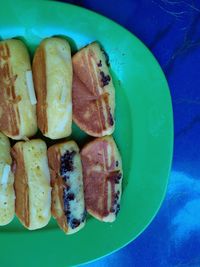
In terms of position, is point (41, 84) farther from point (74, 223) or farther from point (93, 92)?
point (74, 223)

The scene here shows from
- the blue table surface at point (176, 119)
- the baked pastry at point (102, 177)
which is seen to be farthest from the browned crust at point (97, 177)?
the blue table surface at point (176, 119)

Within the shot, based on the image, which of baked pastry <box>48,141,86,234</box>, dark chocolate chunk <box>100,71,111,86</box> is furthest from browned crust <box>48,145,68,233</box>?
dark chocolate chunk <box>100,71,111,86</box>

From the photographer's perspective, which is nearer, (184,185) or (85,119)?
(85,119)

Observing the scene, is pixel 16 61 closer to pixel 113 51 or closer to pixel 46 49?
pixel 46 49

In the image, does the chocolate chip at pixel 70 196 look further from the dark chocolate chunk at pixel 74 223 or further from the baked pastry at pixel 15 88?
the baked pastry at pixel 15 88

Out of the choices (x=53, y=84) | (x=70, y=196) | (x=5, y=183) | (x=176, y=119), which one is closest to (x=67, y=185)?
(x=70, y=196)

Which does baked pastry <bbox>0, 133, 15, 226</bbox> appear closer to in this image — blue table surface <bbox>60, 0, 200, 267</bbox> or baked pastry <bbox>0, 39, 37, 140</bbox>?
baked pastry <bbox>0, 39, 37, 140</bbox>

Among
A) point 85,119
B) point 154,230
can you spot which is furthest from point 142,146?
point 154,230
